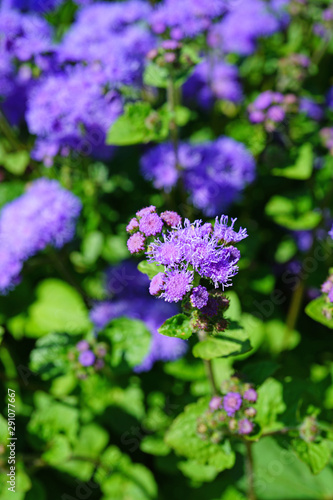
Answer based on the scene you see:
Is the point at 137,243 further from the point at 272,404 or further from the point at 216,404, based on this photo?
the point at 272,404

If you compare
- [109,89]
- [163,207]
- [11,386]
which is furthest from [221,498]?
[109,89]

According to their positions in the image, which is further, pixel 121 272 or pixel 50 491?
pixel 121 272

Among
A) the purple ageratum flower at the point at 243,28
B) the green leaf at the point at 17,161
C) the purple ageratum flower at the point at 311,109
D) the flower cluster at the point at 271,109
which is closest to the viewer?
the flower cluster at the point at 271,109

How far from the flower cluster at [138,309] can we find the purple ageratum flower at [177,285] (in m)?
1.52

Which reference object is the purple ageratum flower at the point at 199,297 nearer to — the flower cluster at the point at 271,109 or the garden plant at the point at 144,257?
the garden plant at the point at 144,257

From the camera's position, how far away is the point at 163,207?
3404mm

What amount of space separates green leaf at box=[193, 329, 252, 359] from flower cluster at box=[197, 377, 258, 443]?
0.74 feet

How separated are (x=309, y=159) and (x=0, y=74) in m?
2.17

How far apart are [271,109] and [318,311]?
4.78 feet

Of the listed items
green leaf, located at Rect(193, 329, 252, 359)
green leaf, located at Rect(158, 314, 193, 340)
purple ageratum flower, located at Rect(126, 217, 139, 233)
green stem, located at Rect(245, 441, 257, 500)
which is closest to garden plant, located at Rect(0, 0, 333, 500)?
green stem, located at Rect(245, 441, 257, 500)

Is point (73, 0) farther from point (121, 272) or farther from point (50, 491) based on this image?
point (50, 491)

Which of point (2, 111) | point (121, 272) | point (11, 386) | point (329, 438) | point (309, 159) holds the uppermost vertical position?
point (2, 111)

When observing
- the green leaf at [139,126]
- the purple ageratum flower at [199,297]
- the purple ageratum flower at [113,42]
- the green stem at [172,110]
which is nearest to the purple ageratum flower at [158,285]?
the purple ageratum flower at [199,297]

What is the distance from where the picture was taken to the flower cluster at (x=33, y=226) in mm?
2877
